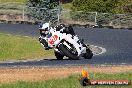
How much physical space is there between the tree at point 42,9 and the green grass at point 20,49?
505 inches

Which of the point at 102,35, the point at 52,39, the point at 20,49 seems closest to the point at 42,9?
the point at 102,35

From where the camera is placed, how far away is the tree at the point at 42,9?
49412 millimetres

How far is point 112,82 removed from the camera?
12984 millimetres

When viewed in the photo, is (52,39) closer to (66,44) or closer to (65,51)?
(66,44)

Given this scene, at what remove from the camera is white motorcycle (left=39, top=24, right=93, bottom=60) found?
23.5 meters

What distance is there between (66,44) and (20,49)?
8135 mm

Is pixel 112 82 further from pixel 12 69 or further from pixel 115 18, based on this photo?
pixel 115 18

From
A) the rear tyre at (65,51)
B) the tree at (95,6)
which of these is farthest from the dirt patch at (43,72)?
the tree at (95,6)

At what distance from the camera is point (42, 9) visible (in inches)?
1976

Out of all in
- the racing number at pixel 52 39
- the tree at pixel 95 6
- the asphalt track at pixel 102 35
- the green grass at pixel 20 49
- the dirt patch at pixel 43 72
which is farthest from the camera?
the tree at pixel 95 6

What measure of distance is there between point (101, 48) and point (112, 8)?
61.9ft

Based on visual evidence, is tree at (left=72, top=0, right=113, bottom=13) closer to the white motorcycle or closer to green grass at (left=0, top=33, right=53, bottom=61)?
green grass at (left=0, top=33, right=53, bottom=61)

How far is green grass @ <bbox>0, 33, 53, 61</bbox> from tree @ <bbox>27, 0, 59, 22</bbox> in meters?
12.8

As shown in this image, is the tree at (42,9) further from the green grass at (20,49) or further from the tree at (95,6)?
the green grass at (20,49)
